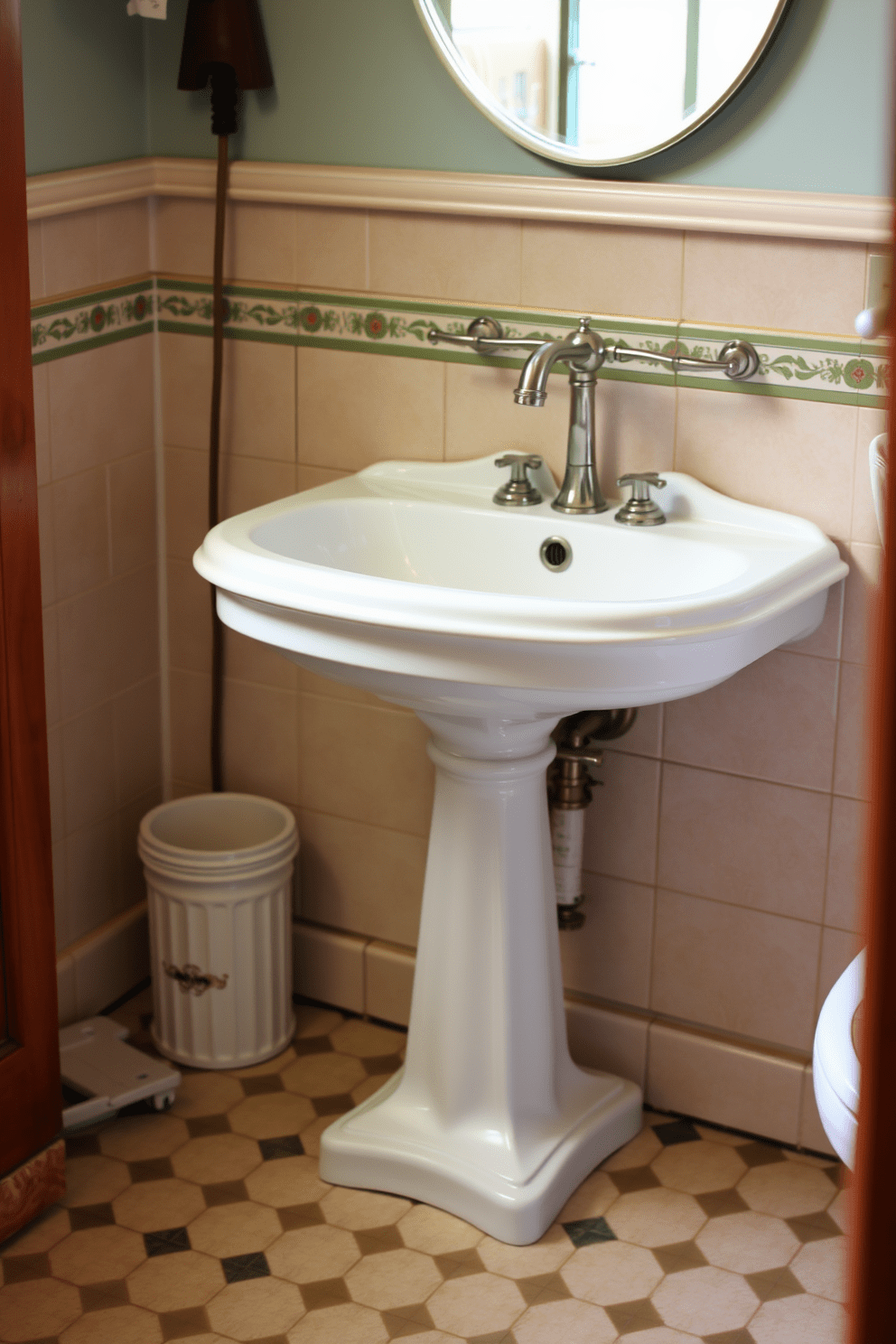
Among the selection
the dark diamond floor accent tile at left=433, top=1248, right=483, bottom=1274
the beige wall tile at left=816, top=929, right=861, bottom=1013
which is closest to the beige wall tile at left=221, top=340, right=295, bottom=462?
the beige wall tile at left=816, top=929, right=861, bottom=1013

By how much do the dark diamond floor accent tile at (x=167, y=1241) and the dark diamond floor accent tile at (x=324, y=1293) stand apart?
18 cm

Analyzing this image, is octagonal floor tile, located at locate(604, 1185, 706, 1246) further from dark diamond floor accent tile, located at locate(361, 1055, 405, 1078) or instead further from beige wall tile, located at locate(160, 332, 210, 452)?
beige wall tile, located at locate(160, 332, 210, 452)

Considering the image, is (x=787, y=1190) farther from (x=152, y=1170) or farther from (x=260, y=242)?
(x=260, y=242)

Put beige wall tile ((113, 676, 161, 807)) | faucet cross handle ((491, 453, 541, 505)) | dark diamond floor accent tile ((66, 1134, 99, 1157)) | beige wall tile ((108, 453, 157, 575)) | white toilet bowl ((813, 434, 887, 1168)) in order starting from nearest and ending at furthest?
white toilet bowl ((813, 434, 887, 1168)), faucet cross handle ((491, 453, 541, 505)), dark diamond floor accent tile ((66, 1134, 99, 1157)), beige wall tile ((108, 453, 157, 575)), beige wall tile ((113, 676, 161, 807))

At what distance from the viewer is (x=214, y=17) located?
1.94m

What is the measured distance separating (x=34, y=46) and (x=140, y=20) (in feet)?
0.80

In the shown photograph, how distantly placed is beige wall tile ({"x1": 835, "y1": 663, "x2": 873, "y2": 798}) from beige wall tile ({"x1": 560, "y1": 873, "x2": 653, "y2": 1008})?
0.34 metres

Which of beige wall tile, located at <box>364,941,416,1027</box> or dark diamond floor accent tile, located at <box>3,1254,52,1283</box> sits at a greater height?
beige wall tile, located at <box>364,941,416,1027</box>

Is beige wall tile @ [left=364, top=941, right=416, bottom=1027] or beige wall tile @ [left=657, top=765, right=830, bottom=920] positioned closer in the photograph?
beige wall tile @ [left=657, top=765, right=830, bottom=920]

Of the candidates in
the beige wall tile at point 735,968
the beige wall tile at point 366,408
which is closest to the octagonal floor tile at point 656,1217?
the beige wall tile at point 735,968

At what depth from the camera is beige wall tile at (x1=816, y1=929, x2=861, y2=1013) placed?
75.3 inches

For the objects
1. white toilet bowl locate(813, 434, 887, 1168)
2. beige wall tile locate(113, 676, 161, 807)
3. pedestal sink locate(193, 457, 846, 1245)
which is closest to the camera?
white toilet bowl locate(813, 434, 887, 1168)

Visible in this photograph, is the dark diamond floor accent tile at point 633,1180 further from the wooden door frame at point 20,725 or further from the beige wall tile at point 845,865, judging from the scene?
the wooden door frame at point 20,725

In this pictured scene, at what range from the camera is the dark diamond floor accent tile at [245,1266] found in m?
1.77
